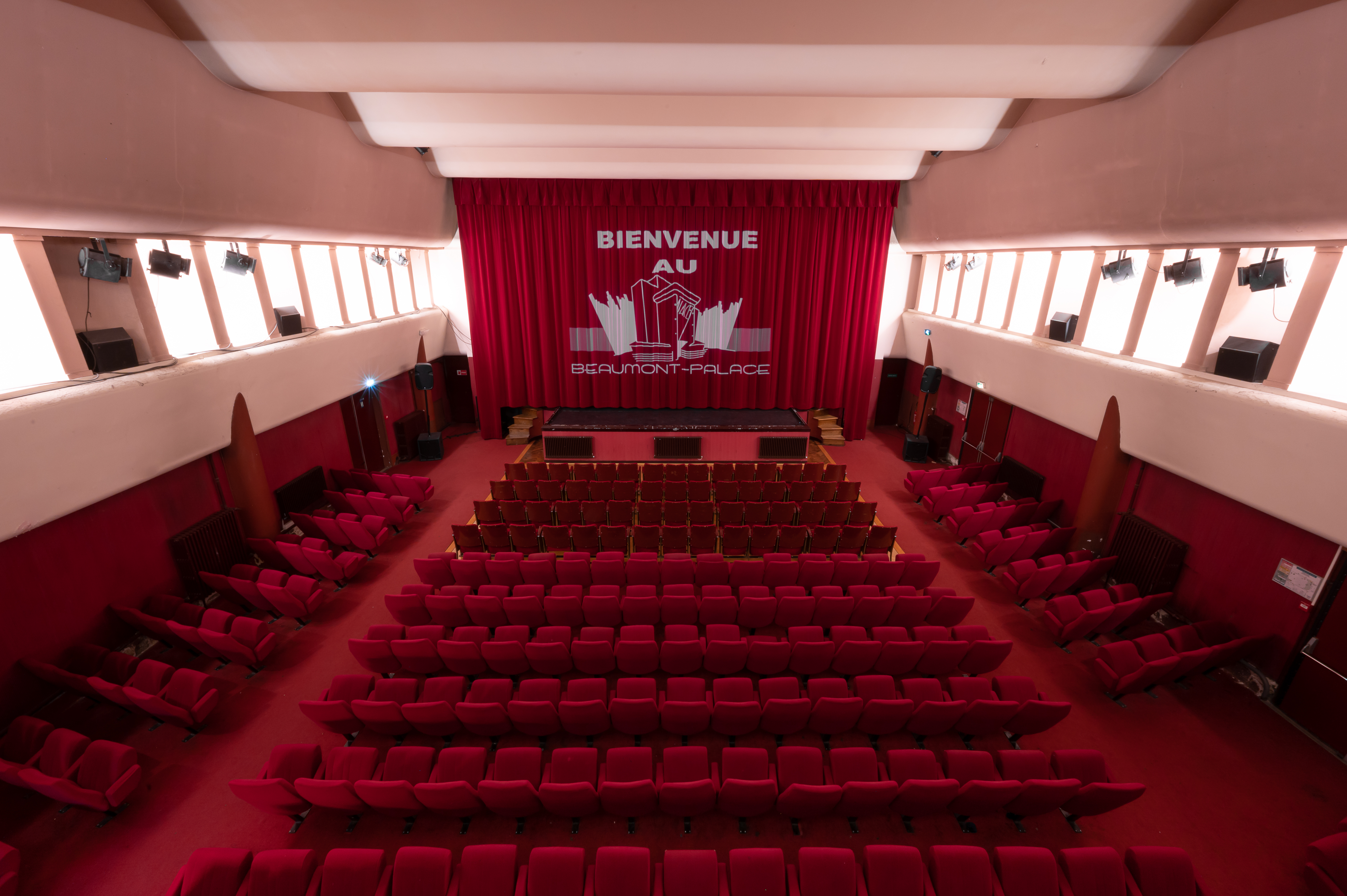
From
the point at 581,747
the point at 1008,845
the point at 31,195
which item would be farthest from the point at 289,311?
the point at 1008,845

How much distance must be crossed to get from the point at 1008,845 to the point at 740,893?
2697 millimetres

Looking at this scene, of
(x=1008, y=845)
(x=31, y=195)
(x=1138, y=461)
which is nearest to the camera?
(x=31, y=195)

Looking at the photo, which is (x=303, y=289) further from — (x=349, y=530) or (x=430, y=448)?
(x=349, y=530)

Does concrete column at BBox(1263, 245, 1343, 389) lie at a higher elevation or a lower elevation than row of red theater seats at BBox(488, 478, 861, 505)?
higher

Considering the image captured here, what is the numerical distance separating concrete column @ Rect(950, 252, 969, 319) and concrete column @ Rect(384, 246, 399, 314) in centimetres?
1375

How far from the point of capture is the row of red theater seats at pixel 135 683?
5.25m

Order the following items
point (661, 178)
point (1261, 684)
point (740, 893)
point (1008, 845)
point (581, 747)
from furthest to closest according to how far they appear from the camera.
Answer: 1. point (661, 178)
2. point (1261, 684)
3. point (581, 747)
4. point (1008, 845)
5. point (740, 893)

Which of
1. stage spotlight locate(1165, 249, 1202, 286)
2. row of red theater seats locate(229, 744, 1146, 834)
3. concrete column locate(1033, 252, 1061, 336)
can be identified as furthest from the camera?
concrete column locate(1033, 252, 1061, 336)

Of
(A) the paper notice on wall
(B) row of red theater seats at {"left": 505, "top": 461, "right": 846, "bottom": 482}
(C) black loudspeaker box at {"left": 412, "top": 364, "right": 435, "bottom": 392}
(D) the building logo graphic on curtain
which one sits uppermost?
(D) the building logo graphic on curtain

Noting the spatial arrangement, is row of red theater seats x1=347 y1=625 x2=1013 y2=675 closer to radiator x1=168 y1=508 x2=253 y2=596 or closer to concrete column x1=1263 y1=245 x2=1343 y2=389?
radiator x1=168 y1=508 x2=253 y2=596

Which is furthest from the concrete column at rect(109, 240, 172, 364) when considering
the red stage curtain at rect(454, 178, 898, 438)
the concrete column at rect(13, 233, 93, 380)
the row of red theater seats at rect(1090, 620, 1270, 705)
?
the row of red theater seats at rect(1090, 620, 1270, 705)

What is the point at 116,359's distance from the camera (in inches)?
251

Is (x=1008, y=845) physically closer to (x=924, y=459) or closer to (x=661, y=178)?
(x=924, y=459)

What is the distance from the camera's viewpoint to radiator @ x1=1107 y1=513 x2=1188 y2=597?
7254 millimetres
